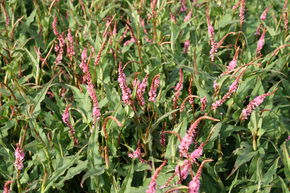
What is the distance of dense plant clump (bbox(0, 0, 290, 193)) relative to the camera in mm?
1830

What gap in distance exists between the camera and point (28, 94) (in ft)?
7.34

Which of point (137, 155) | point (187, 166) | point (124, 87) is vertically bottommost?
point (137, 155)

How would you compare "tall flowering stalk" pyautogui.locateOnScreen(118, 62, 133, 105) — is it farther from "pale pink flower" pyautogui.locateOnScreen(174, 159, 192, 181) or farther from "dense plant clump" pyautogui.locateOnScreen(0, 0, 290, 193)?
"pale pink flower" pyautogui.locateOnScreen(174, 159, 192, 181)

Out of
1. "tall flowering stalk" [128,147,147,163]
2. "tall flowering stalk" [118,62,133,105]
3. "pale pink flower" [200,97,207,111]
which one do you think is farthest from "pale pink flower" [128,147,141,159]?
"pale pink flower" [200,97,207,111]

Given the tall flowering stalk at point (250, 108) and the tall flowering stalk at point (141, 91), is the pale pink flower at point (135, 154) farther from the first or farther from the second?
the tall flowering stalk at point (250, 108)

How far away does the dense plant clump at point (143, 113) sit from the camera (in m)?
1.83

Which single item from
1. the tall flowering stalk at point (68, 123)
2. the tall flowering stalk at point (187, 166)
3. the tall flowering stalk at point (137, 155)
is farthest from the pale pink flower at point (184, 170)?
the tall flowering stalk at point (68, 123)

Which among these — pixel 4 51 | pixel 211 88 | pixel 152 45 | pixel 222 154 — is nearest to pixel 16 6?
pixel 4 51

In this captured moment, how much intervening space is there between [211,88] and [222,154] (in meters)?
0.37

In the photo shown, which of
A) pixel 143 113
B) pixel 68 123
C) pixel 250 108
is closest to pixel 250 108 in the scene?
pixel 250 108

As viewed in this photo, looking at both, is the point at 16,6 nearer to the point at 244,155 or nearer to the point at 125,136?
the point at 125,136

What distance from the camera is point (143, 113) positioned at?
2.09 m

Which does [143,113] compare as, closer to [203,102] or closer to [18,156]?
[203,102]

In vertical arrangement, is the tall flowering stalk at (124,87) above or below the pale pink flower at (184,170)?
above
